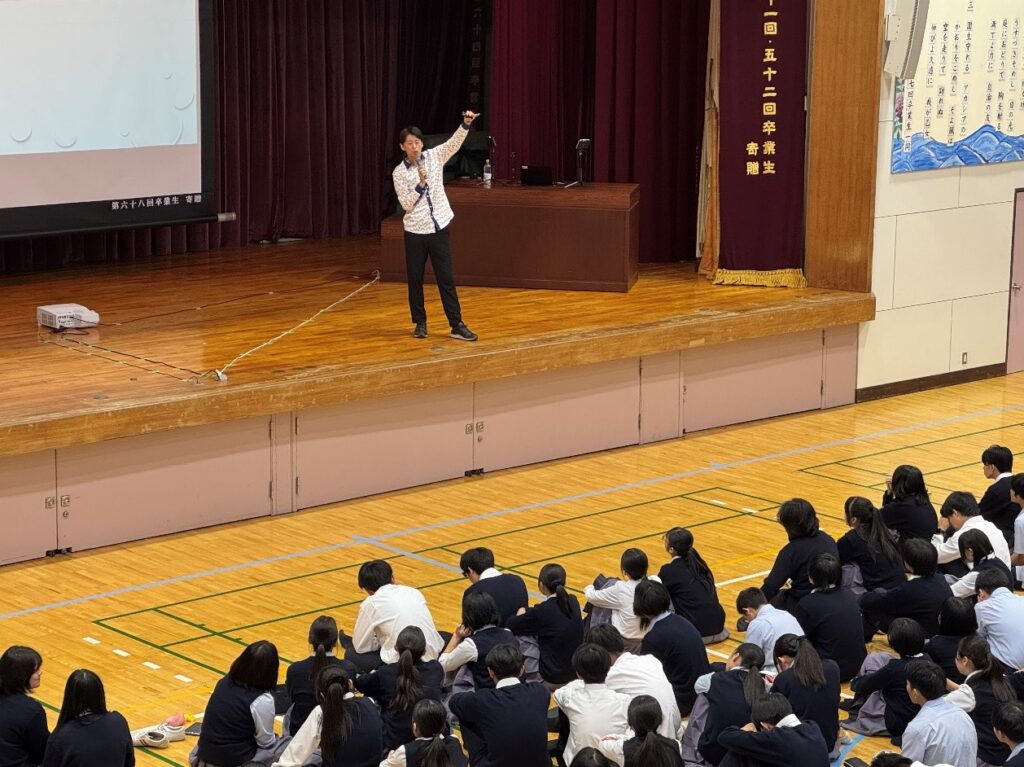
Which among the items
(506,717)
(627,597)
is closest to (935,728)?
(506,717)

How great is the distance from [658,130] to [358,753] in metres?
8.61

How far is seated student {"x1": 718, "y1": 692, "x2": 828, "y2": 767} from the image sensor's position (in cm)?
554

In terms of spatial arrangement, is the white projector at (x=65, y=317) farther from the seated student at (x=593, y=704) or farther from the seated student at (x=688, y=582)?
the seated student at (x=593, y=704)

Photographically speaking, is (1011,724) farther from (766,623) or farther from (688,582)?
(688,582)

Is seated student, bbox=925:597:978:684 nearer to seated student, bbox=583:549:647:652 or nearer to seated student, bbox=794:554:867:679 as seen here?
seated student, bbox=794:554:867:679

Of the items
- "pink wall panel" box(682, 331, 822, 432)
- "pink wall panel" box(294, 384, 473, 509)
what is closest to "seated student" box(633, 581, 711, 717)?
"pink wall panel" box(294, 384, 473, 509)

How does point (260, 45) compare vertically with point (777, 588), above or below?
above

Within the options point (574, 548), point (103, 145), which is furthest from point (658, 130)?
point (574, 548)

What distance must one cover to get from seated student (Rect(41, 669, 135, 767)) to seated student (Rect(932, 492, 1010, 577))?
3.81m

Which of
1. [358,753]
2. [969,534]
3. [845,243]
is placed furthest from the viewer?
[845,243]

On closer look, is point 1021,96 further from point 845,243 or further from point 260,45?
point 260,45

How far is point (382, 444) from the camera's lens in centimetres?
998

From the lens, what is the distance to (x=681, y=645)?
652 cm

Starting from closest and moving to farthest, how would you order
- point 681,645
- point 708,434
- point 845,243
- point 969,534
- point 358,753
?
point 358,753 < point 681,645 < point 969,534 < point 708,434 < point 845,243
